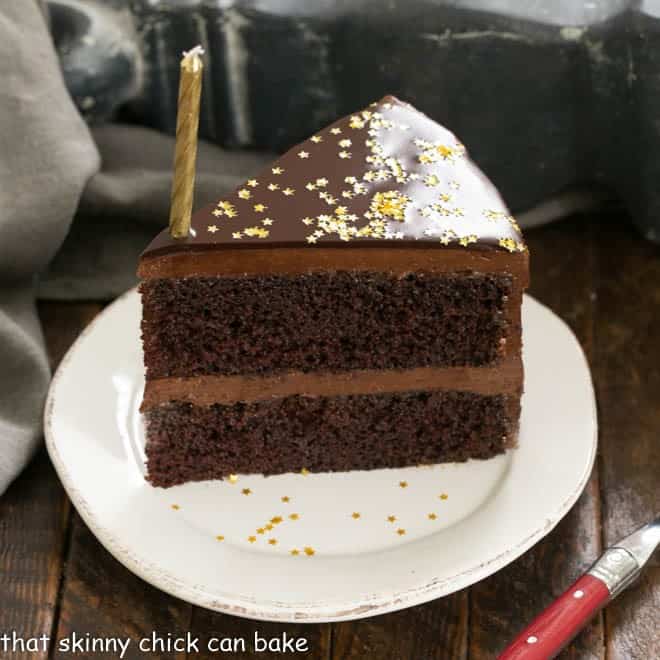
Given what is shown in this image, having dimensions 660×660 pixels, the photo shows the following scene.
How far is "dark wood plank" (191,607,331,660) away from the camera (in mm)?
1758

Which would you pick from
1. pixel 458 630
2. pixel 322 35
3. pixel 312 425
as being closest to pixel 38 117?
pixel 322 35

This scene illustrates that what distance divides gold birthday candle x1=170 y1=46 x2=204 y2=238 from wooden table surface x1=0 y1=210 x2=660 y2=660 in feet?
1.75

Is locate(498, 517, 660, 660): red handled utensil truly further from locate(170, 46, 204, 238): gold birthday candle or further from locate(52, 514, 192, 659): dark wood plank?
locate(170, 46, 204, 238): gold birthday candle

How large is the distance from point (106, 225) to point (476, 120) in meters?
0.79

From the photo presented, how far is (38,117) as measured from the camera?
2.28 meters

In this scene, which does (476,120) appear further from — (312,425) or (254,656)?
(254,656)

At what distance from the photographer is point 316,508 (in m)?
1.95

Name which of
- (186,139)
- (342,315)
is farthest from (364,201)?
(186,139)

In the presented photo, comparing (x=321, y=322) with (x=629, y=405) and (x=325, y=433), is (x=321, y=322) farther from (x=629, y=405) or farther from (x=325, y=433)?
(x=629, y=405)

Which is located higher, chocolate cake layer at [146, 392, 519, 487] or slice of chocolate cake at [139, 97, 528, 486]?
slice of chocolate cake at [139, 97, 528, 486]

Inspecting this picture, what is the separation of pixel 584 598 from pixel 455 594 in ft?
0.68

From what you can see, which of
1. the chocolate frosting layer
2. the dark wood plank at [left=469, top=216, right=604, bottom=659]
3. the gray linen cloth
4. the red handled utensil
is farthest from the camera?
the gray linen cloth

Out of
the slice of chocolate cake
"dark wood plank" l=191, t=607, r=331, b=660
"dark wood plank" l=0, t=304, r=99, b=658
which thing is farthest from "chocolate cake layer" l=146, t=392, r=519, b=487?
"dark wood plank" l=191, t=607, r=331, b=660

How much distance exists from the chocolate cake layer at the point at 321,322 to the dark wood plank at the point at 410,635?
40 centimetres
